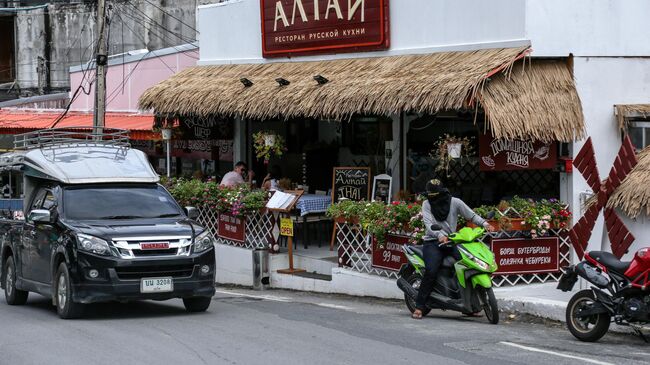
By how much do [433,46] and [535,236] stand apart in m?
4.37

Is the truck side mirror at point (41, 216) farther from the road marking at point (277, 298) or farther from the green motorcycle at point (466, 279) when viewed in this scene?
the green motorcycle at point (466, 279)

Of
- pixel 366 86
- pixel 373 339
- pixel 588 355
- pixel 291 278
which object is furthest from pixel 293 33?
pixel 588 355

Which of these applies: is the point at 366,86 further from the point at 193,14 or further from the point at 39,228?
the point at 193,14

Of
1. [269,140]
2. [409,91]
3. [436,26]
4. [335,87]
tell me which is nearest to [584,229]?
[409,91]

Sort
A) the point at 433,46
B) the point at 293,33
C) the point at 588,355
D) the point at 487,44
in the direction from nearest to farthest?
the point at 588,355, the point at 487,44, the point at 433,46, the point at 293,33

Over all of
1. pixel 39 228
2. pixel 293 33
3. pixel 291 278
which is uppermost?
pixel 293 33

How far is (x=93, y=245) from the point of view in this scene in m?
12.9

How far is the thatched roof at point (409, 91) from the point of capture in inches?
596

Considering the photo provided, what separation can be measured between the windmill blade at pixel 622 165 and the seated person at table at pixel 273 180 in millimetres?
7998

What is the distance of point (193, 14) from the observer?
3266cm

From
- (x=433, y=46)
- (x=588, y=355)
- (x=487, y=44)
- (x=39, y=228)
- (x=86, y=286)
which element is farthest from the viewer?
(x=433, y=46)

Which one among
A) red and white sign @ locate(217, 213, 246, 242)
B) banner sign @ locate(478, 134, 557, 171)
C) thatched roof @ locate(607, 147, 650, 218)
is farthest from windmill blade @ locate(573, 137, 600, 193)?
red and white sign @ locate(217, 213, 246, 242)

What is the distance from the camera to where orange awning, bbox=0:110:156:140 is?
2720cm

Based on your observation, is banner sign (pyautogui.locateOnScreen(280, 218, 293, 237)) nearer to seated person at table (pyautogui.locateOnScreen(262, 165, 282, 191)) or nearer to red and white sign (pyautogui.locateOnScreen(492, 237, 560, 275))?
seated person at table (pyautogui.locateOnScreen(262, 165, 282, 191))
